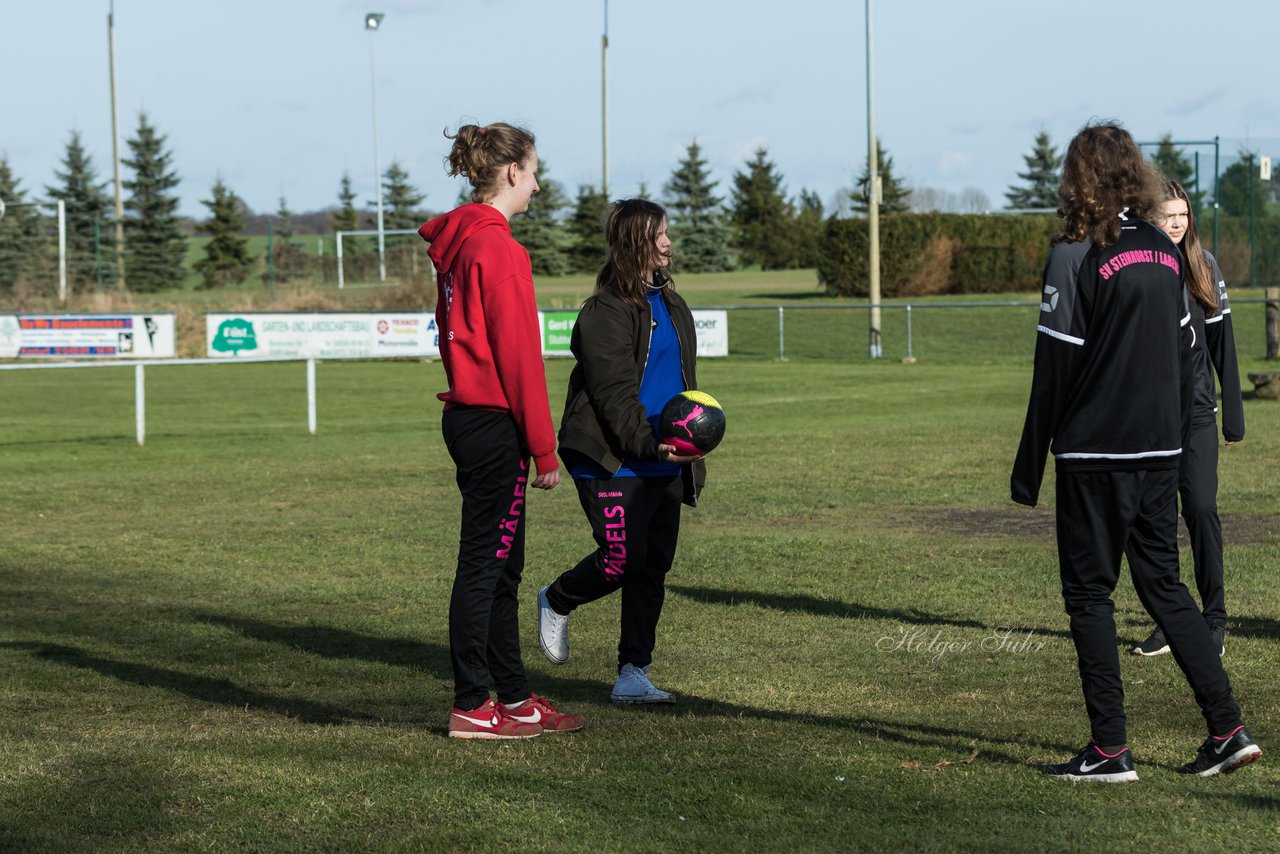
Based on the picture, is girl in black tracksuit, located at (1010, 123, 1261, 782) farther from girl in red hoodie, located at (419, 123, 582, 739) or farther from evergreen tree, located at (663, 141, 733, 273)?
evergreen tree, located at (663, 141, 733, 273)

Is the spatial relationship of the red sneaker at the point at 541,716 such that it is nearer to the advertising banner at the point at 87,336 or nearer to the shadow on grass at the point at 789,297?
the advertising banner at the point at 87,336

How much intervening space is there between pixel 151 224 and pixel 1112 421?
237ft

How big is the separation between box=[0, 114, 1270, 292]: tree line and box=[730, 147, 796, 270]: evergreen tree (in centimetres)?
8

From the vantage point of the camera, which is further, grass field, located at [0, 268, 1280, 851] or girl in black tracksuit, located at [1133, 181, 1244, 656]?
girl in black tracksuit, located at [1133, 181, 1244, 656]

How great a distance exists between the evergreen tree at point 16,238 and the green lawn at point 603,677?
4358cm

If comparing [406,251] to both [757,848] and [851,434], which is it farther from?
[757,848]

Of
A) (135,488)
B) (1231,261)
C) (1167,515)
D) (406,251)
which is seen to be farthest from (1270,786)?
(406,251)

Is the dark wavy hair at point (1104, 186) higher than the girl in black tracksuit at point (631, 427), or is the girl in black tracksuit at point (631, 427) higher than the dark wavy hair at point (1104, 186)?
the dark wavy hair at point (1104, 186)

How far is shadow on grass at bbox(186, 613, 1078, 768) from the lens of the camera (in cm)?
534

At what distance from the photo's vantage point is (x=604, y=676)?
23.0 feet

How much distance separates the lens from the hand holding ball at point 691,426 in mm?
5809

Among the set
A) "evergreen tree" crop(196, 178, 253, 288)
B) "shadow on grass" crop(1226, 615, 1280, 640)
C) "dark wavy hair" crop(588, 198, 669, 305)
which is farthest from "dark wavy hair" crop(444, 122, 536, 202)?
"evergreen tree" crop(196, 178, 253, 288)

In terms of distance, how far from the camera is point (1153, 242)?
473 cm

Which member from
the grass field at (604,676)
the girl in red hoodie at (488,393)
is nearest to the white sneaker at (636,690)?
the grass field at (604,676)
